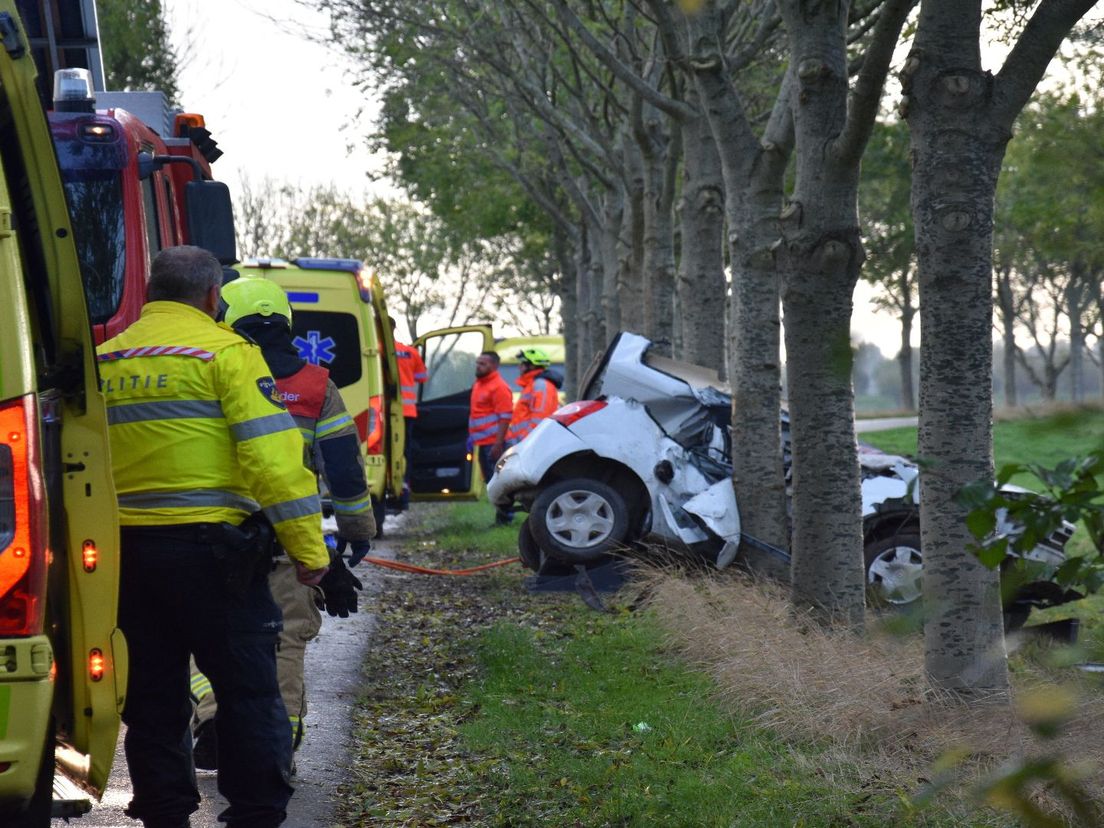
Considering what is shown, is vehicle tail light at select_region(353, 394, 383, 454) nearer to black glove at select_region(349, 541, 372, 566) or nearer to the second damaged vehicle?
the second damaged vehicle

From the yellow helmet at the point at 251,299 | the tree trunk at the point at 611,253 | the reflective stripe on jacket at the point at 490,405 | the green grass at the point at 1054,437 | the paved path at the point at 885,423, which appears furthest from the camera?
the paved path at the point at 885,423

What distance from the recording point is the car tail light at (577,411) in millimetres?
11047

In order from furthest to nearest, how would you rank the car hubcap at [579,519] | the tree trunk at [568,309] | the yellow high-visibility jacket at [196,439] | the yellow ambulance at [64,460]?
the tree trunk at [568,309], the car hubcap at [579,519], the yellow high-visibility jacket at [196,439], the yellow ambulance at [64,460]

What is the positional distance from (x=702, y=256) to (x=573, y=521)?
15.3 ft

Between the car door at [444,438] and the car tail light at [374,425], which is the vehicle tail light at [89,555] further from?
the car door at [444,438]

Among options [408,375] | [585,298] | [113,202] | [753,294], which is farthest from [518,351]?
[113,202]

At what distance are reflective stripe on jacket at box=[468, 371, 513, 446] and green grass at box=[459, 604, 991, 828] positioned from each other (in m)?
8.37

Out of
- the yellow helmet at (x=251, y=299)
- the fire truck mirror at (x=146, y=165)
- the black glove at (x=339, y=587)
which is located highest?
the fire truck mirror at (x=146, y=165)

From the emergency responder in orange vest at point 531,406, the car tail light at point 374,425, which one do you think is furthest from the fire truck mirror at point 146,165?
the emergency responder in orange vest at point 531,406

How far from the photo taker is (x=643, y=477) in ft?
35.2

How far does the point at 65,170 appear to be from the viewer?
7.71 m

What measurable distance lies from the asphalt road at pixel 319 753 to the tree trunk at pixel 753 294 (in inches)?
107

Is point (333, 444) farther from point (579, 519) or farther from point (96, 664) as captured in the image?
point (579, 519)

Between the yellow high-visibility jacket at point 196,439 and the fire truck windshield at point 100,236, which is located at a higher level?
the fire truck windshield at point 100,236
